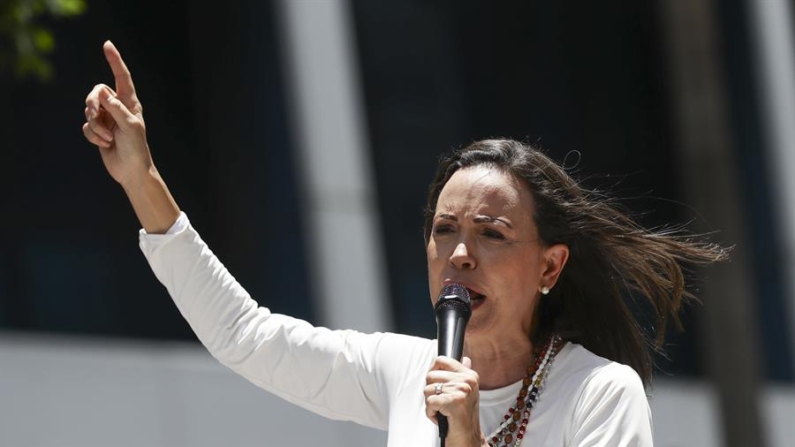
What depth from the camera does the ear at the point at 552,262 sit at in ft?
10.4

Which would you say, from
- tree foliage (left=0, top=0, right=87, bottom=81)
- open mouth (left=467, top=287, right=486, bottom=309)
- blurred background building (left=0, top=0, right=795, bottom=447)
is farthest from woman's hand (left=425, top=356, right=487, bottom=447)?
blurred background building (left=0, top=0, right=795, bottom=447)

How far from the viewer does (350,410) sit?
3305mm

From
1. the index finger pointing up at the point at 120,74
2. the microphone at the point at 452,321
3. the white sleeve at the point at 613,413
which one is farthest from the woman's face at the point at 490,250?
the index finger pointing up at the point at 120,74

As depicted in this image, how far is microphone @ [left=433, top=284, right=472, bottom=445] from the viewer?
2742mm

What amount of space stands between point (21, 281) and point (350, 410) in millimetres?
6819

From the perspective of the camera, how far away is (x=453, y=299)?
280 cm

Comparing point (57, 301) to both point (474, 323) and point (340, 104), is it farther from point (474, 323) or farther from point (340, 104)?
point (474, 323)

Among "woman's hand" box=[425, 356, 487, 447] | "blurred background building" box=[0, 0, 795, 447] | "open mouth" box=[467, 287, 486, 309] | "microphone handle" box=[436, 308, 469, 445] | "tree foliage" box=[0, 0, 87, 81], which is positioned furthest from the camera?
"blurred background building" box=[0, 0, 795, 447]

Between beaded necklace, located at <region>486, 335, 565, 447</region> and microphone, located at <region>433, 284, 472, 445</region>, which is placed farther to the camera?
beaded necklace, located at <region>486, 335, 565, 447</region>

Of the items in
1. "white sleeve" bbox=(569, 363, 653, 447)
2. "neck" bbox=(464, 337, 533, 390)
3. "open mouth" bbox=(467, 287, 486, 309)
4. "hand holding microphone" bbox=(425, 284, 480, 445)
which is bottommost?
"white sleeve" bbox=(569, 363, 653, 447)

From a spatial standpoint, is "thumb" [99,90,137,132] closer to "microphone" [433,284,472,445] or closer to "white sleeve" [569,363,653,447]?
"microphone" [433,284,472,445]

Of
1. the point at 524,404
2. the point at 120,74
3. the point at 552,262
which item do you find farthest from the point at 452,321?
the point at 120,74

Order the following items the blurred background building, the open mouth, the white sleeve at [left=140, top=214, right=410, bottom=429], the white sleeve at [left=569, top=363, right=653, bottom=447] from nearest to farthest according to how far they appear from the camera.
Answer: the white sleeve at [left=569, top=363, right=653, bottom=447], the open mouth, the white sleeve at [left=140, top=214, right=410, bottom=429], the blurred background building

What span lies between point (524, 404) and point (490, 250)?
0.36 metres
